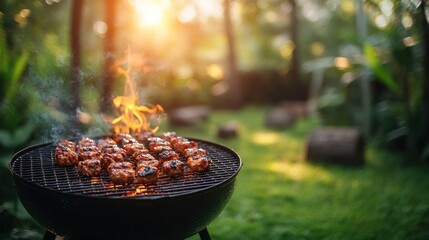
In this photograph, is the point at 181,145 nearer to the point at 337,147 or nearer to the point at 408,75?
the point at 337,147

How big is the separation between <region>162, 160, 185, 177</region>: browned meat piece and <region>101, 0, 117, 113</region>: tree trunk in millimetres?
4649

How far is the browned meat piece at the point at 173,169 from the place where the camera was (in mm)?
2752

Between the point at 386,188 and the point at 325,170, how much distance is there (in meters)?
1.18

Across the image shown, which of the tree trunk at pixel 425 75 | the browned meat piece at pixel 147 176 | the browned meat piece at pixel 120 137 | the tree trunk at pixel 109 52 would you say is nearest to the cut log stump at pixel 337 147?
the tree trunk at pixel 425 75

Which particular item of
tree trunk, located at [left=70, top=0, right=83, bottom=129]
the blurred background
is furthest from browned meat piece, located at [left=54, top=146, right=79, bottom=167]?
tree trunk, located at [left=70, top=0, right=83, bottom=129]

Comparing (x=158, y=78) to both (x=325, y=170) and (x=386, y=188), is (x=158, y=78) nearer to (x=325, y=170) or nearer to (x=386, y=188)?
(x=325, y=170)

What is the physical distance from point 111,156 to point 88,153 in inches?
7.9

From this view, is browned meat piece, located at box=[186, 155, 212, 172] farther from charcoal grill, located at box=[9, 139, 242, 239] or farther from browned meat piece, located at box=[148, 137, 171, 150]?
browned meat piece, located at box=[148, 137, 171, 150]

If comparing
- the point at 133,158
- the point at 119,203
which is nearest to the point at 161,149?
the point at 133,158

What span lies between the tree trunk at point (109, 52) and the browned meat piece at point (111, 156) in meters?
4.06

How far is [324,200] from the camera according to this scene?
5.28m

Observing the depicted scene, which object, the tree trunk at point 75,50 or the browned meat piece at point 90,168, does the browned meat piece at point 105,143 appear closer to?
the browned meat piece at point 90,168

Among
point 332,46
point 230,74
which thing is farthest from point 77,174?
point 332,46

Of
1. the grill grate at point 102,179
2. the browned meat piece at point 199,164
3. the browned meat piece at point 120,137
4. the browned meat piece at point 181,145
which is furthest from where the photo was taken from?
the browned meat piece at point 120,137
